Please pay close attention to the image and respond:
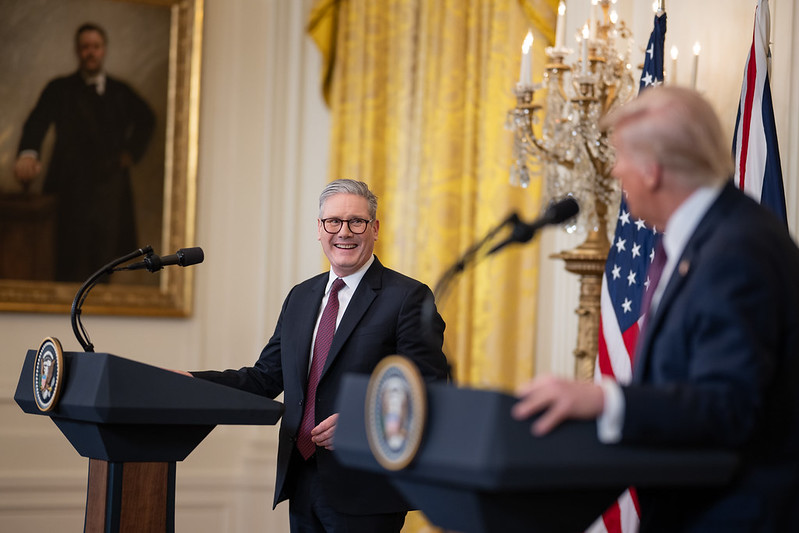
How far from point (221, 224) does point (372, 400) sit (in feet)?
15.2

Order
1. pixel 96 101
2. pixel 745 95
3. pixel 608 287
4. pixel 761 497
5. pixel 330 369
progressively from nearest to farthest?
pixel 761 497, pixel 330 369, pixel 745 95, pixel 608 287, pixel 96 101

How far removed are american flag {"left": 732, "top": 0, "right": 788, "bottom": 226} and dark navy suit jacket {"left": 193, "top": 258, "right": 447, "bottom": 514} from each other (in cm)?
142

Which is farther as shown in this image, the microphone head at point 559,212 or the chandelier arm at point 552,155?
the chandelier arm at point 552,155

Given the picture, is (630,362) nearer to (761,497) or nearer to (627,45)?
(627,45)

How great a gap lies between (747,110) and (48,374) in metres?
2.76

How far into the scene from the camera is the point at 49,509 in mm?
5727

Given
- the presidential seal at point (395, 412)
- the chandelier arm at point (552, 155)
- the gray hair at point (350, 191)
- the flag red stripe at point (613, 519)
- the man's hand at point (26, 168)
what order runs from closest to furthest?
the presidential seal at point (395, 412)
the gray hair at point (350, 191)
the flag red stripe at point (613, 519)
the chandelier arm at point (552, 155)
the man's hand at point (26, 168)

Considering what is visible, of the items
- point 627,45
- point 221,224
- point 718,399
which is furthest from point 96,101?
point 718,399

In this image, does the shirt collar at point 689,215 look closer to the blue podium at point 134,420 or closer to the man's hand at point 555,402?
the man's hand at point 555,402

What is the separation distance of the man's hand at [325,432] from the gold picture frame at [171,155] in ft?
10.6

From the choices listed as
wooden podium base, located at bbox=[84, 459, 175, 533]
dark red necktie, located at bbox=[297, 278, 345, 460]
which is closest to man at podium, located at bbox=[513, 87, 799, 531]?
dark red necktie, located at bbox=[297, 278, 345, 460]

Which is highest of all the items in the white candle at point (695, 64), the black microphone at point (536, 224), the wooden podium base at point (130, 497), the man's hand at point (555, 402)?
the white candle at point (695, 64)

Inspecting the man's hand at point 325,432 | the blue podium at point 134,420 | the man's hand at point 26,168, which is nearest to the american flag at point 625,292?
the man's hand at point 325,432

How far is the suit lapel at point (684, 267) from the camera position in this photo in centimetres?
185
